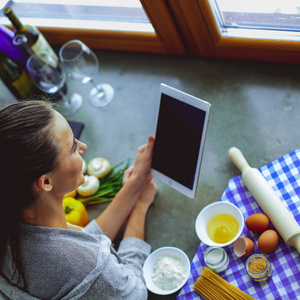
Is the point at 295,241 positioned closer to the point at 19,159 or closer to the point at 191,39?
the point at 19,159

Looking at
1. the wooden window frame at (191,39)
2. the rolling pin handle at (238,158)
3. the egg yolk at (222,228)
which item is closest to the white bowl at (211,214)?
the egg yolk at (222,228)

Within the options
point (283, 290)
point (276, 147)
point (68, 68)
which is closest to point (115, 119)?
point (68, 68)

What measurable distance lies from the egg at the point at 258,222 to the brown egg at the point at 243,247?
4 cm

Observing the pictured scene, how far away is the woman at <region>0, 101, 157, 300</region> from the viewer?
0.92 metres

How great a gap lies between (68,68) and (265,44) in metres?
0.69

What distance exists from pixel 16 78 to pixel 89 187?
21.1 inches

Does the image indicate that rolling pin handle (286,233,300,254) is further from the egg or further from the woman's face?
the woman's face

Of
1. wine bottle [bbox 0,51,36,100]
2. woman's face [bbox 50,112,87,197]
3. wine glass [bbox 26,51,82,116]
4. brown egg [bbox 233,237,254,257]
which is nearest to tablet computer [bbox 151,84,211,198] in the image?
brown egg [bbox 233,237,254,257]

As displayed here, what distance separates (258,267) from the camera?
1.08m

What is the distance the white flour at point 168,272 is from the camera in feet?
3.92

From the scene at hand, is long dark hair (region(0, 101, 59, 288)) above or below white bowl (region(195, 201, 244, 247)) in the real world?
above

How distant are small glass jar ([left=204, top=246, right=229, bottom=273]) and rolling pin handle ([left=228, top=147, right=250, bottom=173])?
0.84ft

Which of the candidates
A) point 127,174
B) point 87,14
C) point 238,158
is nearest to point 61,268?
point 127,174

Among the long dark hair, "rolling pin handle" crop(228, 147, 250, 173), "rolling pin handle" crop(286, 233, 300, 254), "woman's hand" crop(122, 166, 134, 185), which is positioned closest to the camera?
the long dark hair
